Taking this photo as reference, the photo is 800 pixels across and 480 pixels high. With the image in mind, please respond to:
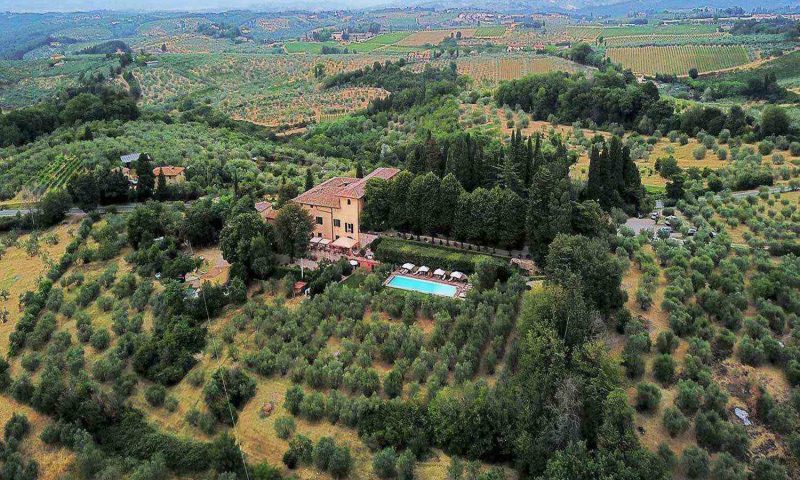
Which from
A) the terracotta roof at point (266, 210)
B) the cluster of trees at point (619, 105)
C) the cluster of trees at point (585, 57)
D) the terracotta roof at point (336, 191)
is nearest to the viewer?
the terracotta roof at point (336, 191)

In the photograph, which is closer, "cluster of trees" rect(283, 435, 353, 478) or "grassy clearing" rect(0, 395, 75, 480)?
"cluster of trees" rect(283, 435, 353, 478)

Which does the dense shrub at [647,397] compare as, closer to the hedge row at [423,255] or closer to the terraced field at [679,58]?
the hedge row at [423,255]

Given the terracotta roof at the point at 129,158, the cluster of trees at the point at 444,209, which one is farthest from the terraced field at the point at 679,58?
the terracotta roof at the point at 129,158

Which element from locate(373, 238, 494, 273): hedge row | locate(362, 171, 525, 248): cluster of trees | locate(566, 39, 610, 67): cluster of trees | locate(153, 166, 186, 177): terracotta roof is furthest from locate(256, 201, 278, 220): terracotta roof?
locate(566, 39, 610, 67): cluster of trees

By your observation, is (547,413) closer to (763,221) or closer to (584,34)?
(763,221)

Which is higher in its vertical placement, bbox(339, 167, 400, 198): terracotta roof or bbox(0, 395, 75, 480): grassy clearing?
bbox(339, 167, 400, 198): terracotta roof

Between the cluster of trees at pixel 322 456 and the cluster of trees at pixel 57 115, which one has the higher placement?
the cluster of trees at pixel 57 115

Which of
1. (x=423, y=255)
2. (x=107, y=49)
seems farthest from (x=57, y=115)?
(x=107, y=49)

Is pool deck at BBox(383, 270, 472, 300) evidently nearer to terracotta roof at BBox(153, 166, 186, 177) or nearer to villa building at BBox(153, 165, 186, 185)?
villa building at BBox(153, 165, 186, 185)
